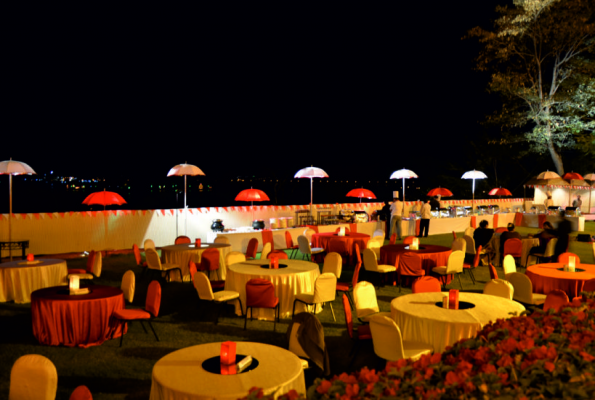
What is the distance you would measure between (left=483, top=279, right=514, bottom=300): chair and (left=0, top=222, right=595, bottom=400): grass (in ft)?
5.90

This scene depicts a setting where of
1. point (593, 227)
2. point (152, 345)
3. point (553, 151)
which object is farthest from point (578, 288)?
point (553, 151)

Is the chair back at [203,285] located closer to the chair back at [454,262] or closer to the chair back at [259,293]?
the chair back at [259,293]

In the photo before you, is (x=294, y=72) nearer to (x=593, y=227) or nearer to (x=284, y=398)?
(x=593, y=227)

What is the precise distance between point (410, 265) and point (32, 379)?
7249mm

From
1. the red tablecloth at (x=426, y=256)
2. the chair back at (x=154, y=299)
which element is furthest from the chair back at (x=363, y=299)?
the red tablecloth at (x=426, y=256)

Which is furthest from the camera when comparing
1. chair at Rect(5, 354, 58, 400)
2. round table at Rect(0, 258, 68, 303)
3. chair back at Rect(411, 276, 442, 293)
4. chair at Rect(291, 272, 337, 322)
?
round table at Rect(0, 258, 68, 303)

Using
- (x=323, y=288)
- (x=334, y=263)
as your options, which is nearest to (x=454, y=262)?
(x=334, y=263)

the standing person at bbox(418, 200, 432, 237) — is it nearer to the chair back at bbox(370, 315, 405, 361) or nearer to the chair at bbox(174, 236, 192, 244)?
the chair at bbox(174, 236, 192, 244)

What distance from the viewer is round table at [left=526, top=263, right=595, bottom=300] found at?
23.5 feet

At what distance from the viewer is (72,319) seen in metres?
5.99

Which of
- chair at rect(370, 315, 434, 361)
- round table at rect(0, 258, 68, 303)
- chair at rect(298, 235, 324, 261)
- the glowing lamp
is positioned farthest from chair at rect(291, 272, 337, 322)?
round table at rect(0, 258, 68, 303)

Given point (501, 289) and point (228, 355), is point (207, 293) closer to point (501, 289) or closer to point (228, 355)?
point (228, 355)

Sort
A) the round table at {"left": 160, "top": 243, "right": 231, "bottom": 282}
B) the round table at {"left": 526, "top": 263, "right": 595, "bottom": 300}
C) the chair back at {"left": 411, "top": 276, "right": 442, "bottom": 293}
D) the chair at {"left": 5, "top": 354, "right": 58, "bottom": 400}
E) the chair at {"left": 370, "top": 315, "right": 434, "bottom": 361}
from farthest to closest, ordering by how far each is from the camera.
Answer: the round table at {"left": 160, "top": 243, "right": 231, "bottom": 282}, the round table at {"left": 526, "top": 263, "right": 595, "bottom": 300}, the chair back at {"left": 411, "top": 276, "right": 442, "bottom": 293}, the chair at {"left": 370, "top": 315, "right": 434, "bottom": 361}, the chair at {"left": 5, "top": 354, "right": 58, "bottom": 400}

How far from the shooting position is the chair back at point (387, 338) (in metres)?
4.50
